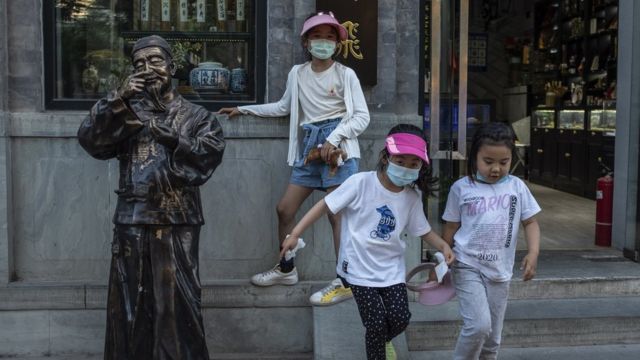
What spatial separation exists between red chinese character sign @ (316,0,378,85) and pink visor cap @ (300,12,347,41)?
34 centimetres

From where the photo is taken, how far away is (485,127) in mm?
4434

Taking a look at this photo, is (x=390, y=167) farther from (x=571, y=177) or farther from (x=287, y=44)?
(x=571, y=177)

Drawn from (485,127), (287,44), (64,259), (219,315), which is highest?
(287,44)

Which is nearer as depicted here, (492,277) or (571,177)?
(492,277)

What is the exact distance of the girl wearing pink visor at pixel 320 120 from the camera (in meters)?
5.47

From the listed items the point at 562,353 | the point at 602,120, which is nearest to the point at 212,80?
the point at 562,353

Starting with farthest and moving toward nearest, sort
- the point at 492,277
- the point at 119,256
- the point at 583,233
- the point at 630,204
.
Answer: the point at 583,233 < the point at 630,204 < the point at 492,277 < the point at 119,256

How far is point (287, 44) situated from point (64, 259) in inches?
92.9

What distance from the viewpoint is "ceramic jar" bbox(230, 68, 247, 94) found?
615 centimetres

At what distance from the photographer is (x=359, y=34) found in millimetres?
5863

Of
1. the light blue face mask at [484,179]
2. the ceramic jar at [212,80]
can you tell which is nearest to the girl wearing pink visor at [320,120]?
the ceramic jar at [212,80]

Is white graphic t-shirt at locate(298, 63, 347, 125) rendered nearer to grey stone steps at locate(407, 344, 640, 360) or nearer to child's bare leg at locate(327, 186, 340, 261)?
child's bare leg at locate(327, 186, 340, 261)

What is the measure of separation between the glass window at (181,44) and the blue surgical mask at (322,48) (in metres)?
0.72

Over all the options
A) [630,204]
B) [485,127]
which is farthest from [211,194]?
[630,204]
